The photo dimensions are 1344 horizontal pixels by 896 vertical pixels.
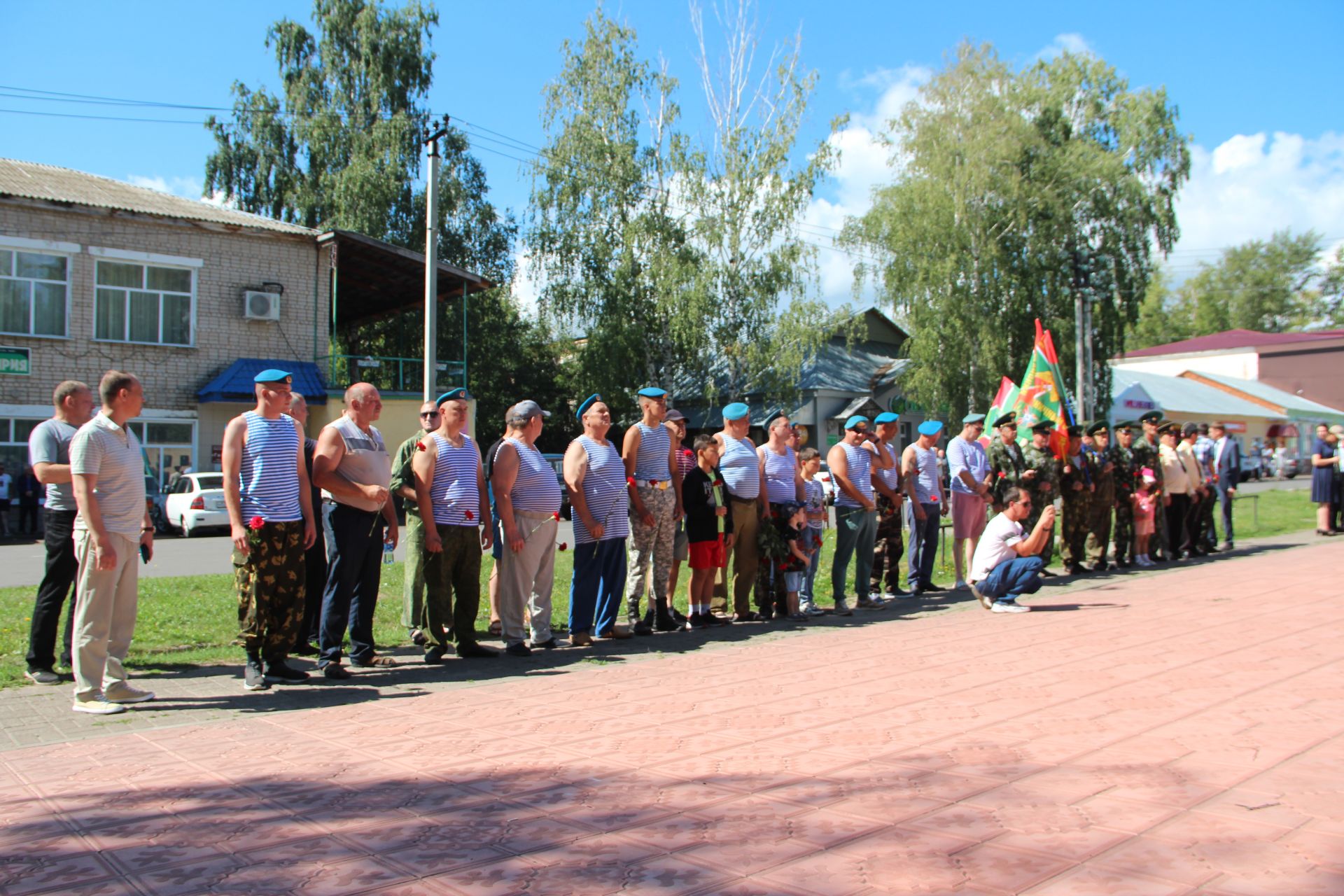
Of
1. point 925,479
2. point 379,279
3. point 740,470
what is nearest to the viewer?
point 740,470

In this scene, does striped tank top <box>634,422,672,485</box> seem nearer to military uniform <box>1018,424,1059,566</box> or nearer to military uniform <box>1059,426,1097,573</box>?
military uniform <box>1018,424,1059,566</box>

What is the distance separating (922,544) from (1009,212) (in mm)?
25485

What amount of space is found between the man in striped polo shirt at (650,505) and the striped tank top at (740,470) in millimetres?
764

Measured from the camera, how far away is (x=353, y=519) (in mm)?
7020

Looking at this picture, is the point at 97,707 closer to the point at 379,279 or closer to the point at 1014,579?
the point at 1014,579

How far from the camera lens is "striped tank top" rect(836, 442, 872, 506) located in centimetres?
1030

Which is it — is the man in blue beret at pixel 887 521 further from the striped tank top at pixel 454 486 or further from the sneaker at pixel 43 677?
the sneaker at pixel 43 677

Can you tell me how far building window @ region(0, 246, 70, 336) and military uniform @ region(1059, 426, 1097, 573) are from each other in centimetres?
2300

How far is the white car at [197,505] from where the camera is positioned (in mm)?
22594

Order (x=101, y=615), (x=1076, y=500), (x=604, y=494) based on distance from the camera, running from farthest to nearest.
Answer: (x=1076, y=500) < (x=604, y=494) < (x=101, y=615)

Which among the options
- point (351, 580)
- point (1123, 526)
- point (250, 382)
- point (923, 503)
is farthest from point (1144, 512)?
point (250, 382)

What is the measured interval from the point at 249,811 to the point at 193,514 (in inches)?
812

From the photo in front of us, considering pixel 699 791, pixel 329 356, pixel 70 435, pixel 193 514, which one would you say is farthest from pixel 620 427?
pixel 699 791

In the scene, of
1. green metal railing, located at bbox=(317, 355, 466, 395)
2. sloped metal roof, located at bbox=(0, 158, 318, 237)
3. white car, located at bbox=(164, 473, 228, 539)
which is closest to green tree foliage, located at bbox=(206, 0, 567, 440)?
green metal railing, located at bbox=(317, 355, 466, 395)
